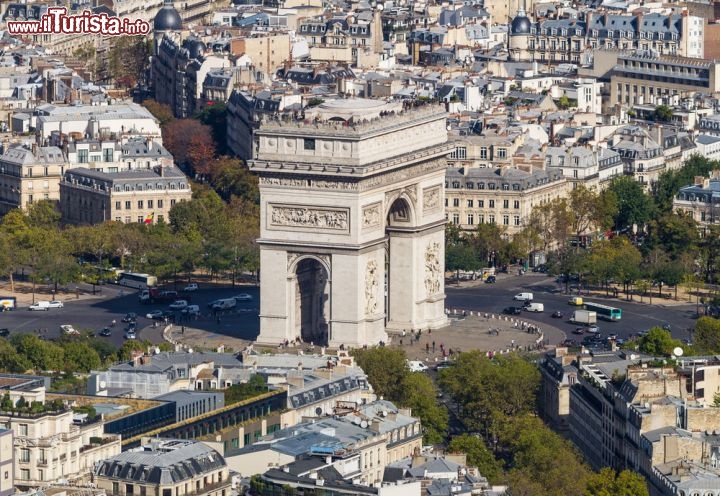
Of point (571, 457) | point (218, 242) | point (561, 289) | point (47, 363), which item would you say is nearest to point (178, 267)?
point (218, 242)

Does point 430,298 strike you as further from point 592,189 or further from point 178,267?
point 592,189

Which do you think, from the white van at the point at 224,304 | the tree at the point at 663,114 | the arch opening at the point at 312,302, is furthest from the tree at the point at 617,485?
the tree at the point at 663,114

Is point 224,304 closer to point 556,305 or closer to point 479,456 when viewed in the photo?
point 556,305

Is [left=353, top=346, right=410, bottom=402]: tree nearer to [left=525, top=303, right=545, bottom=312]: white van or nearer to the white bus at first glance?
[left=525, top=303, right=545, bottom=312]: white van

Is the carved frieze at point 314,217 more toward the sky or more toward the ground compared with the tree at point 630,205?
more toward the sky

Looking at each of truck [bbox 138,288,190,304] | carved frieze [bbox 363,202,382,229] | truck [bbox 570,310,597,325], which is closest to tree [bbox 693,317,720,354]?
truck [bbox 570,310,597,325]

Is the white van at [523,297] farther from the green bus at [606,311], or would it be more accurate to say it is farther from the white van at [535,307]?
the green bus at [606,311]

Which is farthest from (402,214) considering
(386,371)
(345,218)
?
(386,371)
